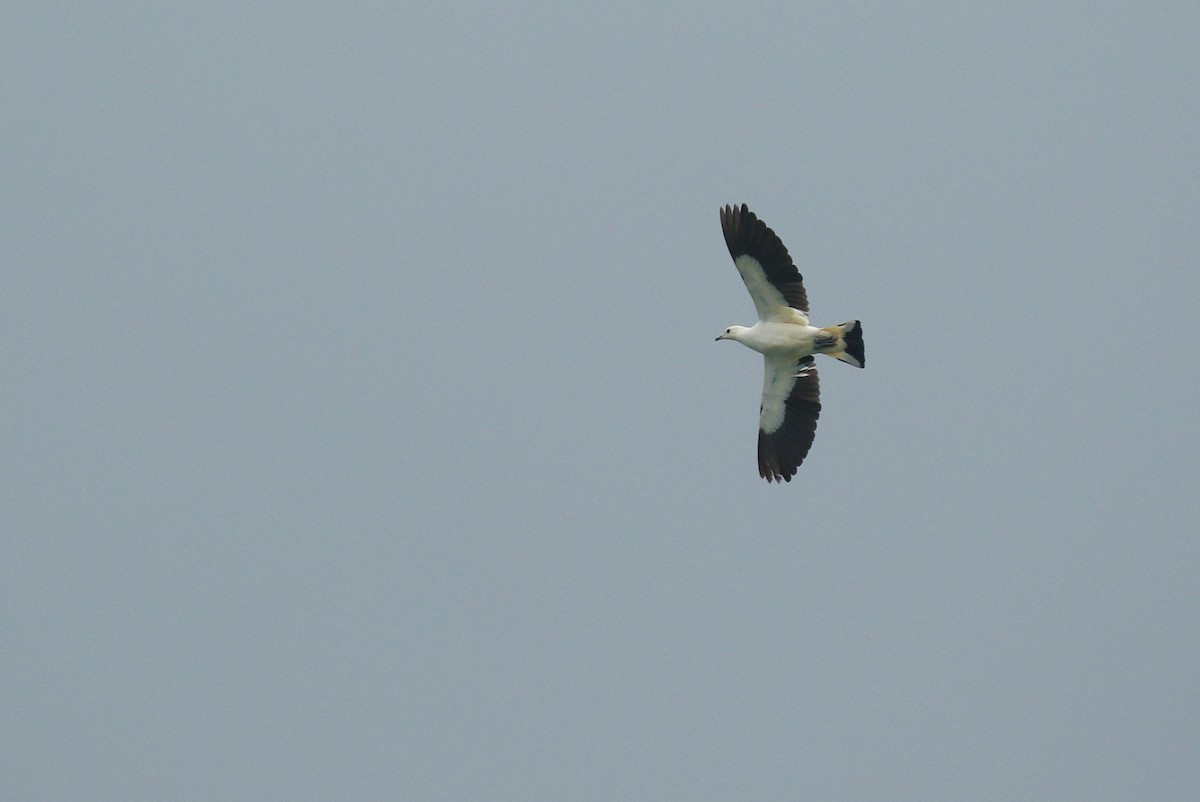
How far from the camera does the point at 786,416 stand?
25.0 m

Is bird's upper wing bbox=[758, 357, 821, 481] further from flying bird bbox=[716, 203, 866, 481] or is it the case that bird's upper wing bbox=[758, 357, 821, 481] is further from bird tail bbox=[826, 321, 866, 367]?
bird tail bbox=[826, 321, 866, 367]

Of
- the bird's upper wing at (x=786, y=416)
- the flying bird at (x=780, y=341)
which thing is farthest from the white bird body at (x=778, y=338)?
the bird's upper wing at (x=786, y=416)

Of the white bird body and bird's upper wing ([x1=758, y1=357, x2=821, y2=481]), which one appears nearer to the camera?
the white bird body

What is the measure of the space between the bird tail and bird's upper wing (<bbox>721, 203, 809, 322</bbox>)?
622 millimetres

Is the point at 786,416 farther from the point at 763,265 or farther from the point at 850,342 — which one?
the point at 763,265

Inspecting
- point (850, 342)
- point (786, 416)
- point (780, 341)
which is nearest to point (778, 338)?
point (780, 341)

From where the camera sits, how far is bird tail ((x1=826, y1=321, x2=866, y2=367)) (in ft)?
76.3

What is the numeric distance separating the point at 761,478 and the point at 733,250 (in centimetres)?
394

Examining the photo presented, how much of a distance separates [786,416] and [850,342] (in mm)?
2094

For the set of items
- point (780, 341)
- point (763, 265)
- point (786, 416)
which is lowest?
point (786, 416)

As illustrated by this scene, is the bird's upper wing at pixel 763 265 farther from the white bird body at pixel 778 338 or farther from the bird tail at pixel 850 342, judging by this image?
the bird tail at pixel 850 342

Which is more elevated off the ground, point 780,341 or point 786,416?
point 780,341

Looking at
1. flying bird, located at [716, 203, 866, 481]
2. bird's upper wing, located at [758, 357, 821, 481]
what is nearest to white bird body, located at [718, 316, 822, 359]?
flying bird, located at [716, 203, 866, 481]

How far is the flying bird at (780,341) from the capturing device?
23156 millimetres
